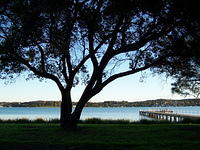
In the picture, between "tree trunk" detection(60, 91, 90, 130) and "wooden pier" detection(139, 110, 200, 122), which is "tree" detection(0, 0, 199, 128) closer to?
"tree trunk" detection(60, 91, 90, 130)

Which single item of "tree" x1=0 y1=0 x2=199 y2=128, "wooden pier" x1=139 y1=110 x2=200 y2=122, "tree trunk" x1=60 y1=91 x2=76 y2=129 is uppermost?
"tree" x1=0 y1=0 x2=199 y2=128

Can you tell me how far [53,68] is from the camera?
724 inches

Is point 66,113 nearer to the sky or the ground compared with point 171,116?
nearer to the sky

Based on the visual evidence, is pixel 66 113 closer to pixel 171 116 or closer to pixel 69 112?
pixel 69 112

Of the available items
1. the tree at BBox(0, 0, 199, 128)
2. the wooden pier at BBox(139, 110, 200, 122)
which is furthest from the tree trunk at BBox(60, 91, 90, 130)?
the wooden pier at BBox(139, 110, 200, 122)

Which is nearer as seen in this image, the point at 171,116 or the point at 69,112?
the point at 69,112

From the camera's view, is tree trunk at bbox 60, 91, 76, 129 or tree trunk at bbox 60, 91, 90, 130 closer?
tree trunk at bbox 60, 91, 90, 130

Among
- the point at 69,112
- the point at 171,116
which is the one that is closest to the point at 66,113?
the point at 69,112

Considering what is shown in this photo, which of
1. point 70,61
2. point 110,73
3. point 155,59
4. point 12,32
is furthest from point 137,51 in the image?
point 12,32

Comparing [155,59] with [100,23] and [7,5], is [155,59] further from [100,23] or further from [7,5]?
[7,5]

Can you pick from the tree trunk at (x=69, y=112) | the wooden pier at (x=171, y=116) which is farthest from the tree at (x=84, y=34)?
the wooden pier at (x=171, y=116)

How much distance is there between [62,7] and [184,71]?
9044 mm

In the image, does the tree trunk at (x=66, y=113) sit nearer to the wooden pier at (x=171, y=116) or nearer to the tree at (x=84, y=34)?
the tree at (x=84, y=34)

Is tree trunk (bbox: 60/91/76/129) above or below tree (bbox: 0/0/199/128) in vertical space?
below
